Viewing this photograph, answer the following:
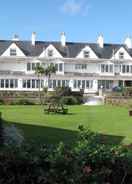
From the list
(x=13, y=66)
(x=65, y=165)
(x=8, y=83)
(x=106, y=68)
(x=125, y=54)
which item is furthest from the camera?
(x=125, y=54)

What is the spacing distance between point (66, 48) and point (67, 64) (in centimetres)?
338

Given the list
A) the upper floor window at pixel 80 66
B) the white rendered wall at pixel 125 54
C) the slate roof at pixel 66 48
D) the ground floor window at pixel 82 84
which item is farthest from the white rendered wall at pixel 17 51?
the white rendered wall at pixel 125 54

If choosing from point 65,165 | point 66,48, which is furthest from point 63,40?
point 65,165

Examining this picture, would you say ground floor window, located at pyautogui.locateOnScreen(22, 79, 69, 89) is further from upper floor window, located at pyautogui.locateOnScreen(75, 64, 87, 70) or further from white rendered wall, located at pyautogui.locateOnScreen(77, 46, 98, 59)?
white rendered wall, located at pyautogui.locateOnScreen(77, 46, 98, 59)

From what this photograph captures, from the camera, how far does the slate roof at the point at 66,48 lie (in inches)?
3664

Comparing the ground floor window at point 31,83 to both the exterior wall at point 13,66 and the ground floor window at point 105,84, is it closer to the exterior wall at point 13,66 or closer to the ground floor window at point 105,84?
the exterior wall at point 13,66

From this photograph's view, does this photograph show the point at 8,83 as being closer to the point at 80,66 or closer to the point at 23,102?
the point at 80,66

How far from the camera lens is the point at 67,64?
A: 3693 inches

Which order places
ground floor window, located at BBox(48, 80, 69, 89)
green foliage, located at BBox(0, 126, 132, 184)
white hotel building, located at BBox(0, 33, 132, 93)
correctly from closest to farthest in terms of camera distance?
green foliage, located at BBox(0, 126, 132, 184)
white hotel building, located at BBox(0, 33, 132, 93)
ground floor window, located at BBox(48, 80, 69, 89)

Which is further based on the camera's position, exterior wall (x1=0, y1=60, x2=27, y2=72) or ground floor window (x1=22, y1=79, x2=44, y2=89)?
exterior wall (x1=0, y1=60, x2=27, y2=72)

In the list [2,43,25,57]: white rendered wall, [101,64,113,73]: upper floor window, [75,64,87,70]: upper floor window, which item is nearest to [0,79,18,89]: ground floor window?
[2,43,25,57]: white rendered wall

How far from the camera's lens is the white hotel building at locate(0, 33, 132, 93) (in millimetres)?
90938

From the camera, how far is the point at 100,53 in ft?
315

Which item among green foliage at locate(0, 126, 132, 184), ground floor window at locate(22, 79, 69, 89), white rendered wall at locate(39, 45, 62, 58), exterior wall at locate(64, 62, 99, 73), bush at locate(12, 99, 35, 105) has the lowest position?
green foliage at locate(0, 126, 132, 184)
